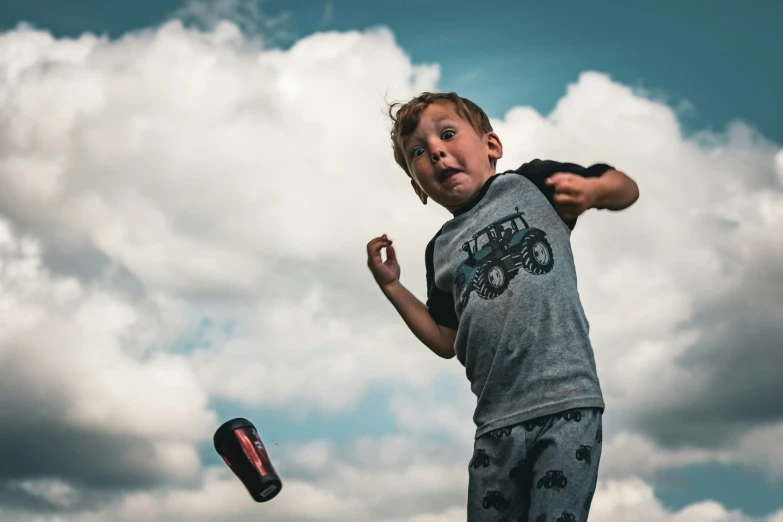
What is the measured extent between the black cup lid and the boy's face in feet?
5.13

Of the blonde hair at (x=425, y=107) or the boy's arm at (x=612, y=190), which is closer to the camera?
the boy's arm at (x=612, y=190)

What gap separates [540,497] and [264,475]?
1.31m

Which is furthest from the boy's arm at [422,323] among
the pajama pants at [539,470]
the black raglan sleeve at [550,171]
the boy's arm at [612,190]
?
the boy's arm at [612,190]

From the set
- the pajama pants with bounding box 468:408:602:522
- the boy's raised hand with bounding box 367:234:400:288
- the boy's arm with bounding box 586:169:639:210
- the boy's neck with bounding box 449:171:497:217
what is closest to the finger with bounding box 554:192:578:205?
the boy's arm with bounding box 586:169:639:210

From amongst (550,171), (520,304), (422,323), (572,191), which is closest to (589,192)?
(572,191)

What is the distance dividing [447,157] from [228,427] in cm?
179

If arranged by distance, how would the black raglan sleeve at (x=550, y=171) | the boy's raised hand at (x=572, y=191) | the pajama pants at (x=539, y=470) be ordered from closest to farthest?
the pajama pants at (x=539, y=470) < the boy's raised hand at (x=572, y=191) < the black raglan sleeve at (x=550, y=171)

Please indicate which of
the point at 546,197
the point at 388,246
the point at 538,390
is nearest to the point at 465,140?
the point at 546,197

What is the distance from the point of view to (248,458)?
3.61 meters

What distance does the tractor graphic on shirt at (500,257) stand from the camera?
352 centimetres

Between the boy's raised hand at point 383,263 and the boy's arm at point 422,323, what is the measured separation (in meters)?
0.06

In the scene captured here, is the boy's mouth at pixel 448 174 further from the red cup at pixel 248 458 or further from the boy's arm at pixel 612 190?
the red cup at pixel 248 458

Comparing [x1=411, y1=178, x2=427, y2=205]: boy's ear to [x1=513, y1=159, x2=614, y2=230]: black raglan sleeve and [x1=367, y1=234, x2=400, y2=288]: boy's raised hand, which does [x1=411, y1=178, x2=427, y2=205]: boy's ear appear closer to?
[x1=367, y1=234, x2=400, y2=288]: boy's raised hand

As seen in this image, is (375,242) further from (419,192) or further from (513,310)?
(513,310)
